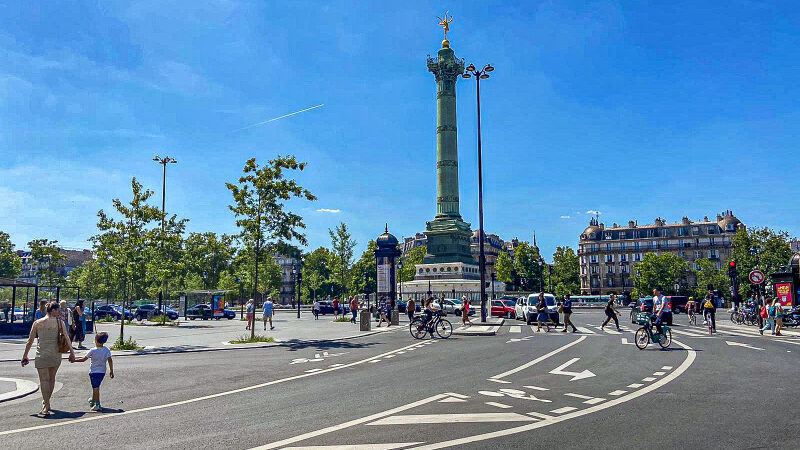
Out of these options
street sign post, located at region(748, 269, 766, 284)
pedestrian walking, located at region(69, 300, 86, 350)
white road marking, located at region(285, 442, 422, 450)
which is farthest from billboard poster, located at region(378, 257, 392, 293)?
white road marking, located at region(285, 442, 422, 450)

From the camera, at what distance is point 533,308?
106 feet

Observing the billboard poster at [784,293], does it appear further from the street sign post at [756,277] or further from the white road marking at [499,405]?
the white road marking at [499,405]

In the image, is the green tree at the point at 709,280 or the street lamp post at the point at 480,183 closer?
the street lamp post at the point at 480,183

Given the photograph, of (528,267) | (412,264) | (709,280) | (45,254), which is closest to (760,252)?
(709,280)

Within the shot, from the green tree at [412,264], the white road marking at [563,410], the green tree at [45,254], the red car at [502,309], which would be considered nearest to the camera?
the white road marking at [563,410]

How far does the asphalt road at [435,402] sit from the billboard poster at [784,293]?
14.7 m

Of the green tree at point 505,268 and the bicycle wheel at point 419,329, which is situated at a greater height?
the green tree at point 505,268

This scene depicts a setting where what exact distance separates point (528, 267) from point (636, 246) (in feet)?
121

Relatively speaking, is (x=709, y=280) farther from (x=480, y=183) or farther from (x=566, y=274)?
(x=480, y=183)

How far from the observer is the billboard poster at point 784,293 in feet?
93.2

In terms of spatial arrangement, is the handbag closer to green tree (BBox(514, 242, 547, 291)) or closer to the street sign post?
the street sign post

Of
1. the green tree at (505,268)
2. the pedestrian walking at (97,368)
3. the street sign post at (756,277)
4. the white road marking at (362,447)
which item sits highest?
the green tree at (505,268)

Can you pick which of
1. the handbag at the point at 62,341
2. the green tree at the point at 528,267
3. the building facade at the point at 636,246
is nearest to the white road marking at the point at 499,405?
the handbag at the point at 62,341

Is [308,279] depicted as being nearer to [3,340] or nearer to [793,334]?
[3,340]
